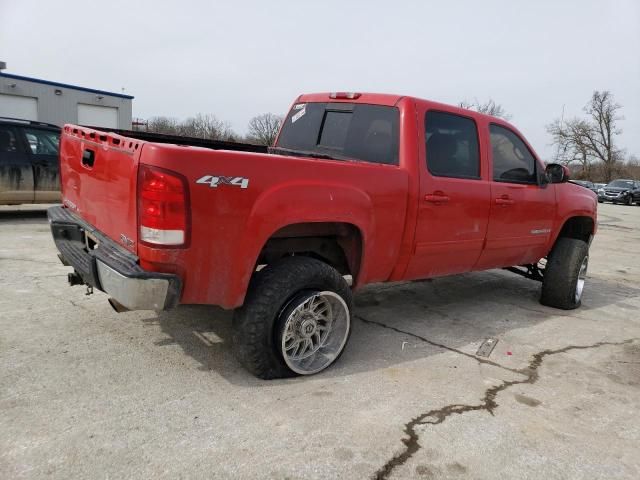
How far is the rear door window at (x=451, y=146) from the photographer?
3986mm

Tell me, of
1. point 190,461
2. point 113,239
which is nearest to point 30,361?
point 113,239

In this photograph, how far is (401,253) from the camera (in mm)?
3850

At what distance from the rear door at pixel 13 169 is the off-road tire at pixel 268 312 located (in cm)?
773

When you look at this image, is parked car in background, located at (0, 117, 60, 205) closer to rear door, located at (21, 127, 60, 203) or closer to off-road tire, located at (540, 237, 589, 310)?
rear door, located at (21, 127, 60, 203)

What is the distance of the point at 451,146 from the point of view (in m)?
4.17

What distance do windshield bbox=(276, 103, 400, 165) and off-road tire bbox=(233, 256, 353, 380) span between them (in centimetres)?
119

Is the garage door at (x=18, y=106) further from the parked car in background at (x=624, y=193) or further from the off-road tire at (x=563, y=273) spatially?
the parked car in background at (x=624, y=193)

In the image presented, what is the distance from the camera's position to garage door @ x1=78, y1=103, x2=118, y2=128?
28.0 metres

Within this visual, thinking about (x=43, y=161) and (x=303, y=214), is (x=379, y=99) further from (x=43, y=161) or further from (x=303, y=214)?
(x=43, y=161)

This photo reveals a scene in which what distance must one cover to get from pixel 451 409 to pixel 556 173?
315 centimetres

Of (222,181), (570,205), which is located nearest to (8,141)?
(222,181)

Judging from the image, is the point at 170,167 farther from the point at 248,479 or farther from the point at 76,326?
the point at 76,326

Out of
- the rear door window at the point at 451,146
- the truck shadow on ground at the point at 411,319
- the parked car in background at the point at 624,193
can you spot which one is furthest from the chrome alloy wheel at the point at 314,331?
the parked car in background at the point at 624,193

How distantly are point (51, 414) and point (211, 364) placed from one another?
1035 mm
